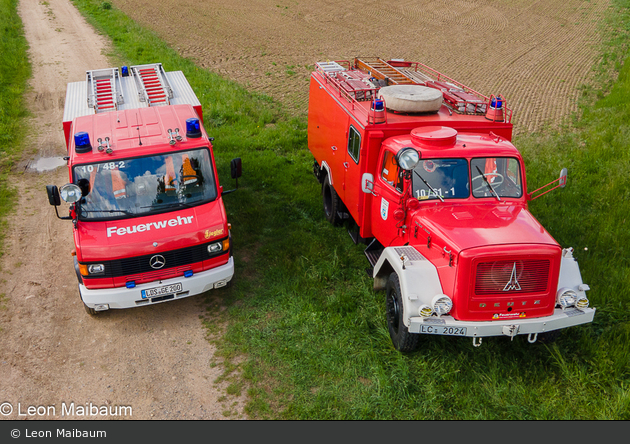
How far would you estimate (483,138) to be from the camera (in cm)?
768

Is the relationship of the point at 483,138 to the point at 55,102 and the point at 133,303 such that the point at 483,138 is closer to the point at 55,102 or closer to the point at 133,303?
the point at 133,303

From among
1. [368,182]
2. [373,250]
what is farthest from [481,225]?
[373,250]

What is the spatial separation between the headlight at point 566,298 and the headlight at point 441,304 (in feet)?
4.46

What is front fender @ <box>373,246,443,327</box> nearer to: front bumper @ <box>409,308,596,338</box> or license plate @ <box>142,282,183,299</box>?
front bumper @ <box>409,308,596,338</box>

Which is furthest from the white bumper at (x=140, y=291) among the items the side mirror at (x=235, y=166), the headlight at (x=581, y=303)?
the headlight at (x=581, y=303)

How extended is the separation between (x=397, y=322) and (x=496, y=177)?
245 centimetres

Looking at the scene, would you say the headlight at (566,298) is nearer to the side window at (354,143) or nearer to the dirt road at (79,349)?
the side window at (354,143)

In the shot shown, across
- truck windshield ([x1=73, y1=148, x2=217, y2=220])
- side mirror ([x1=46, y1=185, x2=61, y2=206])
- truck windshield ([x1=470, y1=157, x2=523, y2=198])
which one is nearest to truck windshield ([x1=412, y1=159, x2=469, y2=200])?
truck windshield ([x1=470, y1=157, x2=523, y2=198])

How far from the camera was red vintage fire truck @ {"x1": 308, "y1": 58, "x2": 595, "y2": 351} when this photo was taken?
6.11 m

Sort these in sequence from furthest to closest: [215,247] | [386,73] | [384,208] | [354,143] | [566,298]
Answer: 1. [386,73]
2. [354,143]
3. [384,208]
4. [215,247]
5. [566,298]

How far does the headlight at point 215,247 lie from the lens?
7633mm

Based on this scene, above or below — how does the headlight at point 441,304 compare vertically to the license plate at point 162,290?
above

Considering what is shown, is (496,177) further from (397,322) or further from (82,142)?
(82,142)

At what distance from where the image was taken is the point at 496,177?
7.24 metres
